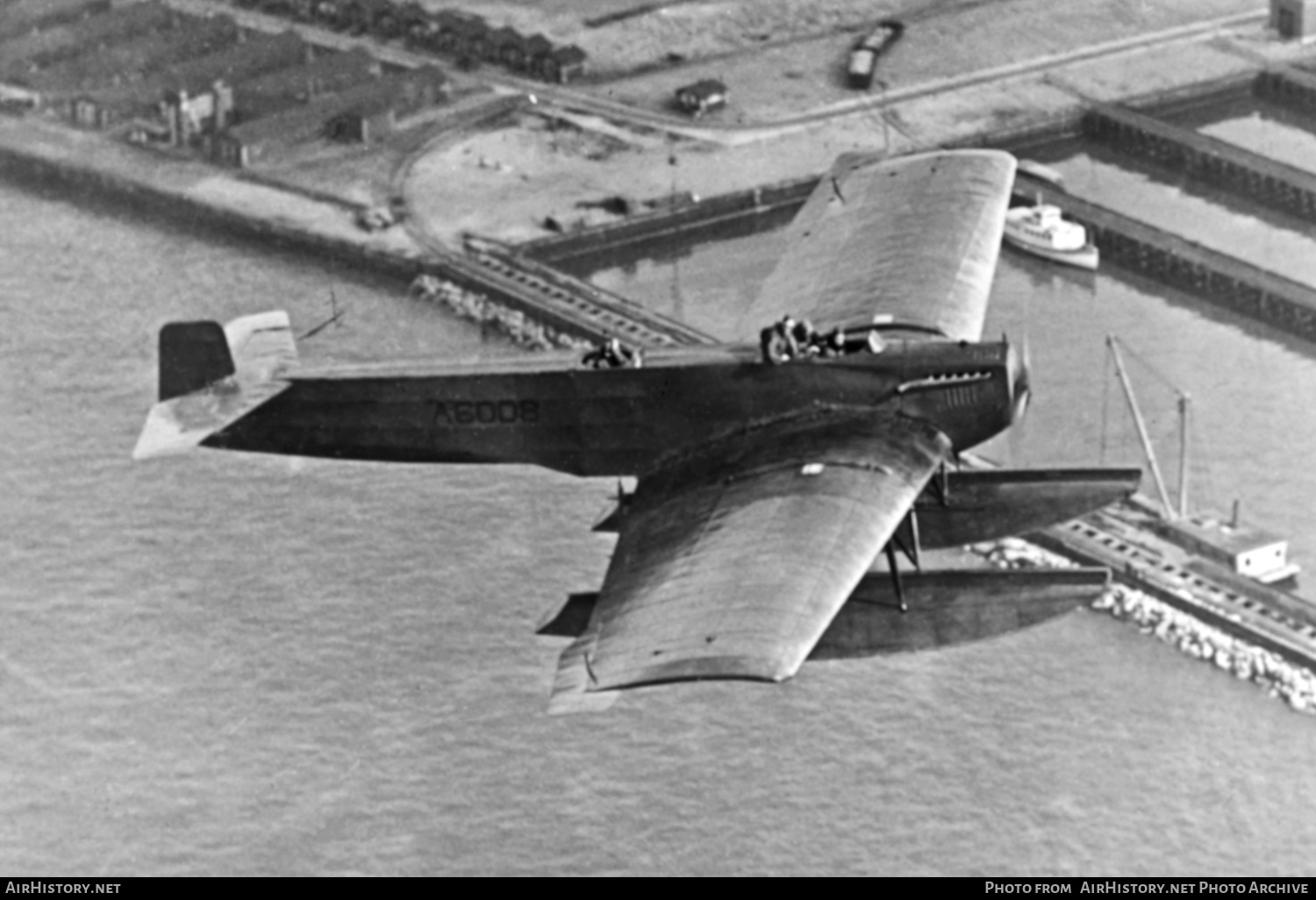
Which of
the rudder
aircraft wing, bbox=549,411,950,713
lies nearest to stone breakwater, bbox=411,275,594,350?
the rudder

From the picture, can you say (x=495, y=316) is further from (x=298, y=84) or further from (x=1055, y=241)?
(x=298, y=84)

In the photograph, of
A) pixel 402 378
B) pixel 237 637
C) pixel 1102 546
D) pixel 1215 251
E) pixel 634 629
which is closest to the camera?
pixel 634 629

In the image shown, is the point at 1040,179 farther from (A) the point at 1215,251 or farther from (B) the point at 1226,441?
(B) the point at 1226,441

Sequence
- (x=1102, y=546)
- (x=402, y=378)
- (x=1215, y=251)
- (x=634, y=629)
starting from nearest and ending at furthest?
(x=634, y=629), (x=402, y=378), (x=1102, y=546), (x=1215, y=251)

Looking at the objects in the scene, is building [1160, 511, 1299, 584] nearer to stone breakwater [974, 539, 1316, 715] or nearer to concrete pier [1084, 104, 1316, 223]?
stone breakwater [974, 539, 1316, 715]

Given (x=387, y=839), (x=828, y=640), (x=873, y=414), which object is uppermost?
(x=873, y=414)

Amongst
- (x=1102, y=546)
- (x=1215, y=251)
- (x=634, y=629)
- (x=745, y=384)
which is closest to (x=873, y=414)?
(x=745, y=384)

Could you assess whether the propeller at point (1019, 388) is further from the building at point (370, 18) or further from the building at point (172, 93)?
the building at point (370, 18)
